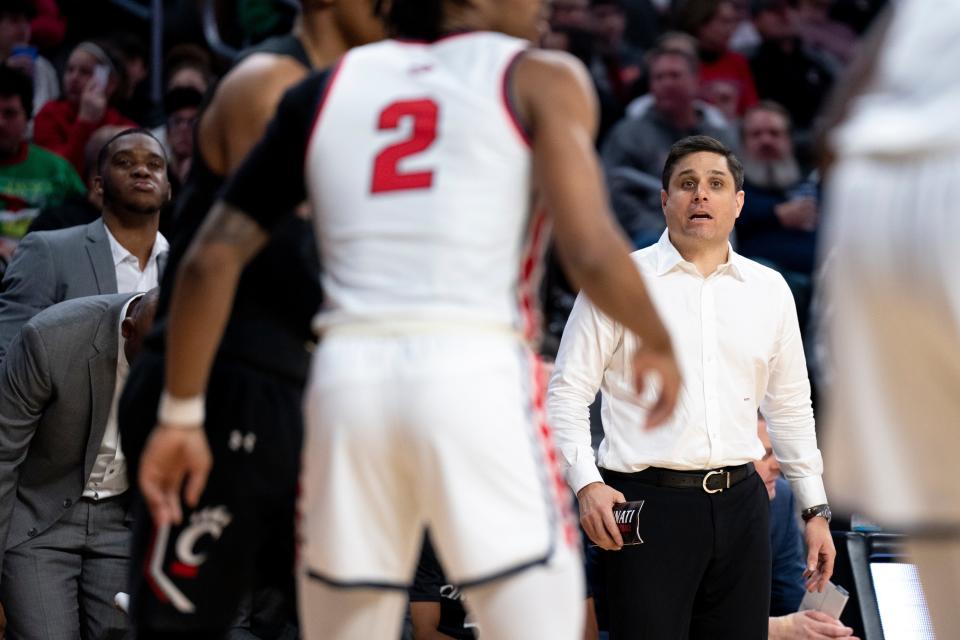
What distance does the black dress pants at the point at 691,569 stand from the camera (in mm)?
4293

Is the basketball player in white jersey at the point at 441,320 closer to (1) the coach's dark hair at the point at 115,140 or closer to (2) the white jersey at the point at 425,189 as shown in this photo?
(2) the white jersey at the point at 425,189

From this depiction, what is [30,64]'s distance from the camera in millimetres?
8742

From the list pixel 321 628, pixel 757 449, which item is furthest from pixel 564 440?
pixel 321 628

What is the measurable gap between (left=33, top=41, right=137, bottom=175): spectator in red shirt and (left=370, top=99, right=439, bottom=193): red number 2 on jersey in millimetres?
6131

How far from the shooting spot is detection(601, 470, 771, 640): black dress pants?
4.29m

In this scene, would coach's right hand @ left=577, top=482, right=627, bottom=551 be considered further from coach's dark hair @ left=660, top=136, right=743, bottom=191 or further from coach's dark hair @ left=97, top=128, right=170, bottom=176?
coach's dark hair @ left=97, top=128, right=170, bottom=176

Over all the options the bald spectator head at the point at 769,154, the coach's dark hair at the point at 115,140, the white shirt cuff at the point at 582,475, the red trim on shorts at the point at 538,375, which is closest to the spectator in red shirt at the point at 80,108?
the coach's dark hair at the point at 115,140

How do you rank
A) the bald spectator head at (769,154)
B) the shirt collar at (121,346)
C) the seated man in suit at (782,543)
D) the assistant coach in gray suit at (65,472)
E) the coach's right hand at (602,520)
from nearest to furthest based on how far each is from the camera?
1. the coach's right hand at (602,520)
2. the assistant coach in gray suit at (65,472)
3. the shirt collar at (121,346)
4. the seated man in suit at (782,543)
5. the bald spectator head at (769,154)

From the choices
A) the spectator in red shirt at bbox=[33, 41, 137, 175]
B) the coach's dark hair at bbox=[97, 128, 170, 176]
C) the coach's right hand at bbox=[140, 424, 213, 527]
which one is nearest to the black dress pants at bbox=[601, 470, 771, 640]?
the coach's right hand at bbox=[140, 424, 213, 527]

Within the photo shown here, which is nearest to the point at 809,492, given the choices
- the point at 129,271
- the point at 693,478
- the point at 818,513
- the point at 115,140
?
the point at 818,513

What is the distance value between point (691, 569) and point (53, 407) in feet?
7.06

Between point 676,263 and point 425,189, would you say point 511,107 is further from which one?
point 676,263

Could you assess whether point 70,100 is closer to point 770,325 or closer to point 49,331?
point 49,331

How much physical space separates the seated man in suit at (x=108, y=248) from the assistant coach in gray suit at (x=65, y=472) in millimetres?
754
